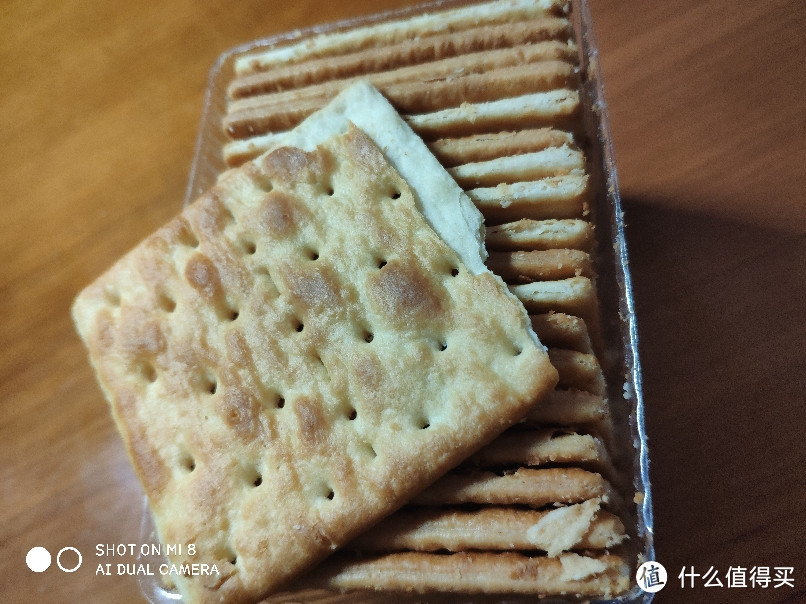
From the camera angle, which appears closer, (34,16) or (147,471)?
(147,471)

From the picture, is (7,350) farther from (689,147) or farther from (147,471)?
(689,147)

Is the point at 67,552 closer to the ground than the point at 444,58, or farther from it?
closer to the ground

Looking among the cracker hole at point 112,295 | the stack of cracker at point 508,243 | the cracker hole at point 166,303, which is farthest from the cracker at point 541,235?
the cracker hole at point 112,295

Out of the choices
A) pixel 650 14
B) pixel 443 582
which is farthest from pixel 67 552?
pixel 650 14

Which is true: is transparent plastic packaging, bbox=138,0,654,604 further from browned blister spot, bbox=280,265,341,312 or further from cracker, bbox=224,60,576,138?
browned blister spot, bbox=280,265,341,312

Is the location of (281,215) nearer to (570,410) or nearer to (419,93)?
(419,93)

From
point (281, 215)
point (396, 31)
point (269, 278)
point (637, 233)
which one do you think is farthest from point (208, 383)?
point (637, 233)
